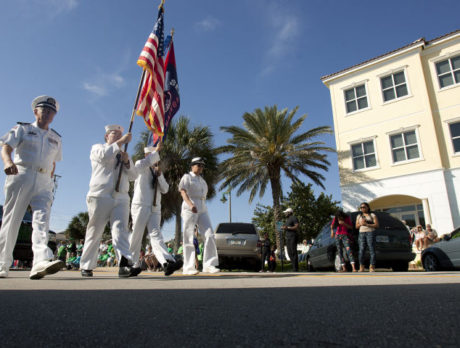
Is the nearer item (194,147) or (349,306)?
(349,306)

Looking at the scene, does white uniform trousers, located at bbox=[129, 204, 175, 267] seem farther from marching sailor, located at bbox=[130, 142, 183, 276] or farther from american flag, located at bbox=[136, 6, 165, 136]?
american flag, located at bbox=[136, 6, 165, 136]

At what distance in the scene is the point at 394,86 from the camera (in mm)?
18625

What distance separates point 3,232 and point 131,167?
1.77 m

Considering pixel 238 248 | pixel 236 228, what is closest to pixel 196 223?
pixel 238 248

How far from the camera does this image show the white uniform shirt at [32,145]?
415 cm

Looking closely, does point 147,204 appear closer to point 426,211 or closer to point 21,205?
point 21,205

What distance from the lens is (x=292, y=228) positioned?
9.20m

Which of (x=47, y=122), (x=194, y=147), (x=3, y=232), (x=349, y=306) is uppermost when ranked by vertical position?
(x=194, y=147)

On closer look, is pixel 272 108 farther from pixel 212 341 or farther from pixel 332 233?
pixel 212 341

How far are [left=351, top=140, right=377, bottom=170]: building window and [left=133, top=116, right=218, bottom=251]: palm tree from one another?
27.8 ft

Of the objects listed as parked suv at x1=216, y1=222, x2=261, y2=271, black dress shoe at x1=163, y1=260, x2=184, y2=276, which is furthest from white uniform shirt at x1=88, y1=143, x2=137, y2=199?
parked suv at x1=216, y1=222, x2=261, y2=271

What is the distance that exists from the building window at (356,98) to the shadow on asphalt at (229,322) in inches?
764

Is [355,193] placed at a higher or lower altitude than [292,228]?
higher

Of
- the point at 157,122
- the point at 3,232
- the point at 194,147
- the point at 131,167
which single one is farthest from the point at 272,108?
the point at 3,232
